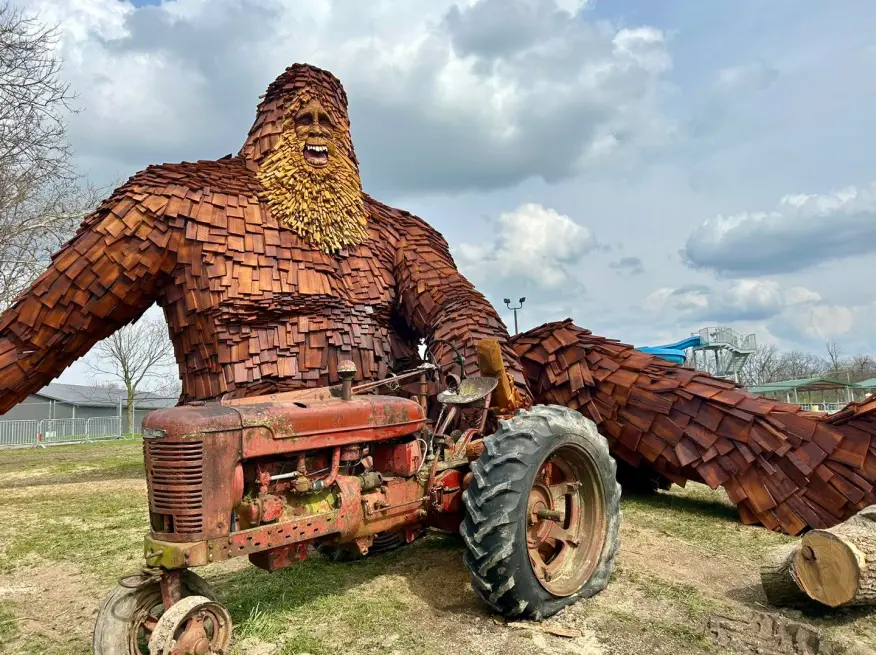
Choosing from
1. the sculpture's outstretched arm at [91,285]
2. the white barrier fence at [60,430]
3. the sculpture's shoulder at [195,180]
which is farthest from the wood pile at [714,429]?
the white barrier fence at [60,430]

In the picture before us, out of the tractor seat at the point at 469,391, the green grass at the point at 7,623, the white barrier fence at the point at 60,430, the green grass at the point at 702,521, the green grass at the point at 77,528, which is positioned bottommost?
the green grass at the point at 702,521

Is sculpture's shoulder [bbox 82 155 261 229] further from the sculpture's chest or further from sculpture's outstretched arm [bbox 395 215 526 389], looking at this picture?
sculpture's outstretched arm [bbox 395 215 526 389]

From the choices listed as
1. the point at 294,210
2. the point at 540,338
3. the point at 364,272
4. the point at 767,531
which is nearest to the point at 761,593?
the point at 767,531

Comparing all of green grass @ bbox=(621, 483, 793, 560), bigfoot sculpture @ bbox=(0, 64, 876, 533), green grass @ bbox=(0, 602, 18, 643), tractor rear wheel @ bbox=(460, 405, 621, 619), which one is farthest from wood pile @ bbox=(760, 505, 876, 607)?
green grass @ bbox=(0, 602, 18, 643)

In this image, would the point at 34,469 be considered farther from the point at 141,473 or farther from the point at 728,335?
the point at 728,335

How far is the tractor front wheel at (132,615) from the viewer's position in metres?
2.37

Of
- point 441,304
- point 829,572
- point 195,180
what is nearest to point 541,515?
point 829,572

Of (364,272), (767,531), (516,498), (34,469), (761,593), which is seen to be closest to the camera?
(516,498)

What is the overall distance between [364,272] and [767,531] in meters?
3.65

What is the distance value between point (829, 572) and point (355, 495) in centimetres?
228

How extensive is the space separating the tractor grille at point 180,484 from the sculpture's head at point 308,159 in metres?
2.65

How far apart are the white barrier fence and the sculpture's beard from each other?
66.3 feet

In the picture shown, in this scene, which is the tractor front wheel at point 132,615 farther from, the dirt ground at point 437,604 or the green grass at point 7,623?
the green grass at point 7,623

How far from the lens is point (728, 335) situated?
25.3 meters
